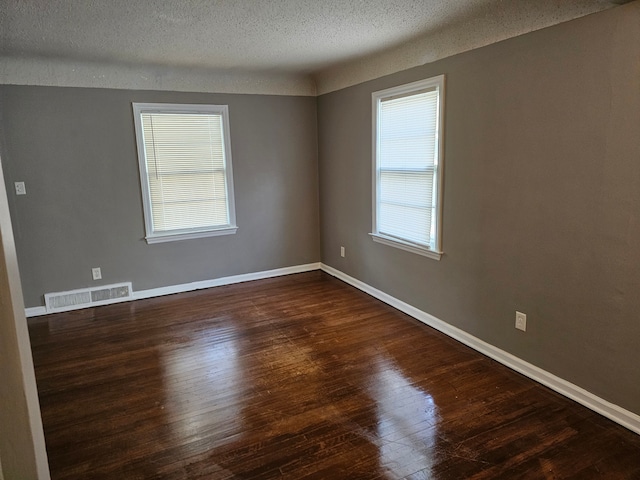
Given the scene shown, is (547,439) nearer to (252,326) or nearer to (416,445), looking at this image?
(416,445)

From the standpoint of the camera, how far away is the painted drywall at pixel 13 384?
667mm

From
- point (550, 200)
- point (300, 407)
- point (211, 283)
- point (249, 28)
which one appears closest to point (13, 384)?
point (300, 407)

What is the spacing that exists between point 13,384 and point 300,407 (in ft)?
6.68

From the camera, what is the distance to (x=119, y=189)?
433 centimetres

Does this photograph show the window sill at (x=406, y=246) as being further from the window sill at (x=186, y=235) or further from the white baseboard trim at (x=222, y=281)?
the window sill at (x=186, y=235)

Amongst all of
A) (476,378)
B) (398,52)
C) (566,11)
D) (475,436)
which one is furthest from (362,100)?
(475,436)

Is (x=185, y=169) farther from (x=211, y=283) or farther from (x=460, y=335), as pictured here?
(x=460, y=335)

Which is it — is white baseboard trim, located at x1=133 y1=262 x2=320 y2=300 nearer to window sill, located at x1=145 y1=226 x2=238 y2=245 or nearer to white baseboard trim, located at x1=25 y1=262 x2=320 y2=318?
white baseboard trim, located at x1=25 y1=262 x2=320 y2=318

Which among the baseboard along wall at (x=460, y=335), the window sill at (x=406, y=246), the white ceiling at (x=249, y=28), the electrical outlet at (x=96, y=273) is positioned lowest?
the baseboard along wall at (x=460, y=335)

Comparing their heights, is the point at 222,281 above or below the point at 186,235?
below

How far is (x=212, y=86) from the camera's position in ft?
15.0

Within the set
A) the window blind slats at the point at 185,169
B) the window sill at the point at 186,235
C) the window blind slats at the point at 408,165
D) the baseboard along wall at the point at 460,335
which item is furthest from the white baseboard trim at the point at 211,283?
the window blind slats at the point at 408,165

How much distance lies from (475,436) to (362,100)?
323 centimetres

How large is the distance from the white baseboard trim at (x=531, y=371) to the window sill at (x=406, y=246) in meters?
0.54
